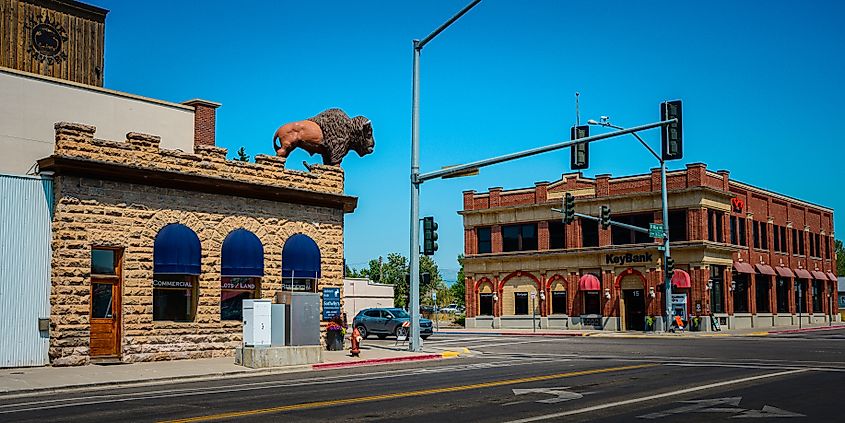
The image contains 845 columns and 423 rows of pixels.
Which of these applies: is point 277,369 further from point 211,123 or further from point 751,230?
point 751,230

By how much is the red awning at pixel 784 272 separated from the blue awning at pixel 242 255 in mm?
45670

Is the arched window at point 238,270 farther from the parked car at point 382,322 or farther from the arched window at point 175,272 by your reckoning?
the parked car at point 382,322

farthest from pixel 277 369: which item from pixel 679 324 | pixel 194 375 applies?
pixel 679 324

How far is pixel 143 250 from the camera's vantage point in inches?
990

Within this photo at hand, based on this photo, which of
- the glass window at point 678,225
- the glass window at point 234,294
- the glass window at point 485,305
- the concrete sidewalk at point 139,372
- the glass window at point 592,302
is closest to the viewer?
the concrete sidewalk at point 139,372

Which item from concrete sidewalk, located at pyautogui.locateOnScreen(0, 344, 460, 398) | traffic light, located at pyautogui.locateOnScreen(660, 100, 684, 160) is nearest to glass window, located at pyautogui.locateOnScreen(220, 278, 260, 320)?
concrete sidewalk, located at pyautogui.locateOnScreen(0, 344, 460, 398)

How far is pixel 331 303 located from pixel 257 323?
6.40m

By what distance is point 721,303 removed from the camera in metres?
55.9

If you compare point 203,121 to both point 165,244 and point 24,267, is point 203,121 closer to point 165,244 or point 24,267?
point 165,244

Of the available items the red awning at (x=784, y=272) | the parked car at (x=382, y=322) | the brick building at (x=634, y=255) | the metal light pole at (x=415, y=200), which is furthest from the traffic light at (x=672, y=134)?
the red awning at (x=784, y=272)

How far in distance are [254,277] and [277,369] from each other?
17.5 ft

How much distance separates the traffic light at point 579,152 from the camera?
86.1 feet

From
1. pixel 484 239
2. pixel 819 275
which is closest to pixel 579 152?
pixel 484 239

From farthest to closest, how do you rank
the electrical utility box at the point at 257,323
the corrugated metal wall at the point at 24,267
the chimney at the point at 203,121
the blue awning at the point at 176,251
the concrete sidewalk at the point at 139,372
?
the chimney at the point at 203,121
the blue awning at the point at 176,251
the electrical utility box at the point at 257,323
the corrugated metal wall at the point at 24,267
the concrete sidewalk at the point at 139,372
